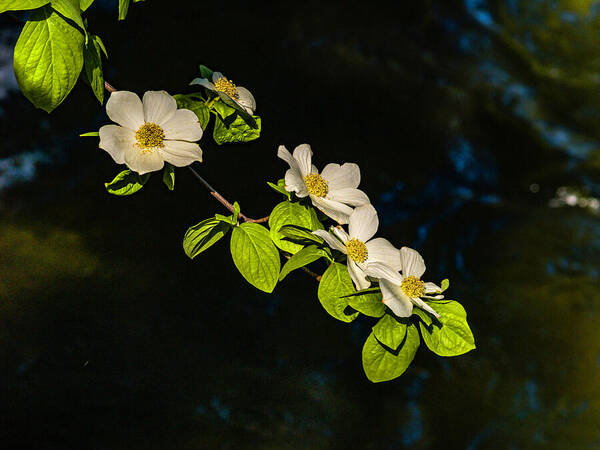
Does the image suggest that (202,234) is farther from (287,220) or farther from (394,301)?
(394,301)

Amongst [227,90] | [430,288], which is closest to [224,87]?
[227,90]

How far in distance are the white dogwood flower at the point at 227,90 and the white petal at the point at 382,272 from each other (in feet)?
0.79

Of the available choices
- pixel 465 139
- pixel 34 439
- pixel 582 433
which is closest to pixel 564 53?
pixel 465 139

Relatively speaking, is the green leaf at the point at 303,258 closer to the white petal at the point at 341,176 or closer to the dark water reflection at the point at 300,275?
the white petal at the point at 341,176

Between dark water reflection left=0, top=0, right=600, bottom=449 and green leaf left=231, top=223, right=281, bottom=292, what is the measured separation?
52cm

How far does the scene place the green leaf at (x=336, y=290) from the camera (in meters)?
0.58

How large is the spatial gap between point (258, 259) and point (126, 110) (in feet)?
0.68

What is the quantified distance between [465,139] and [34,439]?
5.85ft

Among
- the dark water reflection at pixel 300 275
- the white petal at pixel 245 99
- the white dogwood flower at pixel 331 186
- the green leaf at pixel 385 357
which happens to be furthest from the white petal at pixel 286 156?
the dark water reflection at pixel 300 275

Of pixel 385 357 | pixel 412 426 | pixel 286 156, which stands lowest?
pixel 412 426

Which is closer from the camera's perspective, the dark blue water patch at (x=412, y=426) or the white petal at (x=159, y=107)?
the white petal at (x=159, y=107)

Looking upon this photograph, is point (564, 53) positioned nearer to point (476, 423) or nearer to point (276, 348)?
point (476, 423)

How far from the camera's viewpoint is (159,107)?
594 mm

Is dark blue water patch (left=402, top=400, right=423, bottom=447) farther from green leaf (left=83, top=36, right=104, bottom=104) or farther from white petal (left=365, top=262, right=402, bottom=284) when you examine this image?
green leaf (left=83, top=36, right=104, bottom=104)
